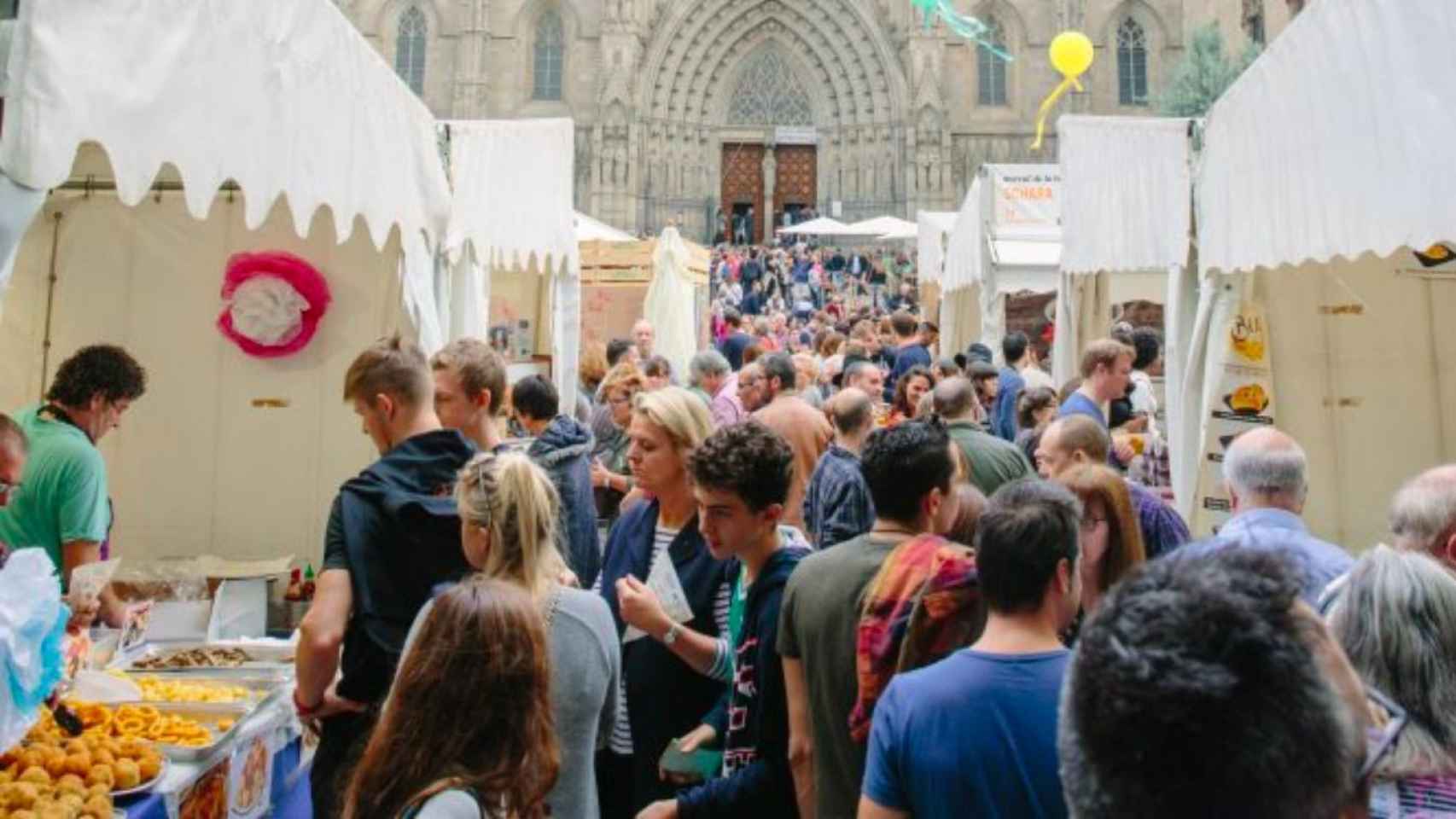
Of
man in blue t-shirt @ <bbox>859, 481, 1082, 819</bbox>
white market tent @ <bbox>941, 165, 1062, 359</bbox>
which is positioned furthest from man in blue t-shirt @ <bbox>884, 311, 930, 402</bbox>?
man in blue t-shirt @ <bbox>859, 481, 1082, 819</bbox>

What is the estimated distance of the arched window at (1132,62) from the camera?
34.5 metres

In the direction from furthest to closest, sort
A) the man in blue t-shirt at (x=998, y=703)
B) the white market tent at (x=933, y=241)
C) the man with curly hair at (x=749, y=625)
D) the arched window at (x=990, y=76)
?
the arched window at (x=990, y=76) < the white market tent at (x=933, y=241) < the man with curly hair at (x=749, y=625) < the man in blue t-shirt at (x=998, y=703)

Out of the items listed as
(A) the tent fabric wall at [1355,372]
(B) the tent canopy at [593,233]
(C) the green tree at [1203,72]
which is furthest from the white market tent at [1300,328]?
(C) the green tree at [1203,72]

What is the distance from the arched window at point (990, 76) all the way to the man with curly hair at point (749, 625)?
111 ft

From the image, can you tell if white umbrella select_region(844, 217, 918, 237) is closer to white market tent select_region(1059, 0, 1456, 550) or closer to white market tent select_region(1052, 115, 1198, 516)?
white market tent select_region(1052, 115, 1198, 516)

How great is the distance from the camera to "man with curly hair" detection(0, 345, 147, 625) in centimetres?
389

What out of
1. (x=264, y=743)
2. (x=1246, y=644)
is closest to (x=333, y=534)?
(x=264, y=743)

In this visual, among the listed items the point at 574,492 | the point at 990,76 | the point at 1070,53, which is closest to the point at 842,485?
the point at 574,492

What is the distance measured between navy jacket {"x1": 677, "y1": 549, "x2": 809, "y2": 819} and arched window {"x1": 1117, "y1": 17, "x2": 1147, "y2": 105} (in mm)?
35992

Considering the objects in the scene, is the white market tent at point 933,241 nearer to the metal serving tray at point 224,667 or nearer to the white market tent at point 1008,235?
the white market tent at point 1008,235

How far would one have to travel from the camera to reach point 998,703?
1.88 m

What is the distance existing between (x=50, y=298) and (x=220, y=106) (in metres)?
2.99

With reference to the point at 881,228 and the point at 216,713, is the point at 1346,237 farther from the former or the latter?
the point at 881,228

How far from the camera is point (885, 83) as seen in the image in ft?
109
